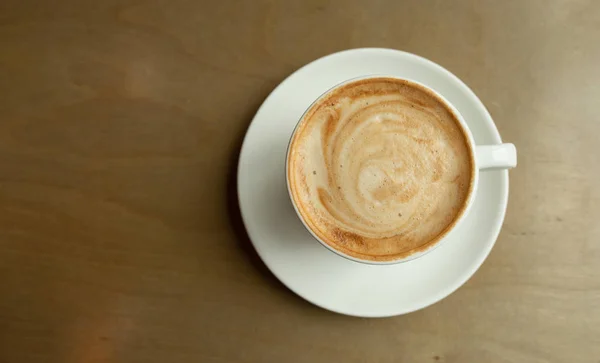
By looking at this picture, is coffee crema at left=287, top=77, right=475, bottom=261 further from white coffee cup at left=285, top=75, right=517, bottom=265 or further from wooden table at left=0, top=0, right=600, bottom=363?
wooden table at left=0, top=0, right=600, bottom=363

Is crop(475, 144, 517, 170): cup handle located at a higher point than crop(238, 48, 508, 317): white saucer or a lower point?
higher

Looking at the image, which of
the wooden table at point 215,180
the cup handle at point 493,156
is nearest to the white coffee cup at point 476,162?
the cup handle at point 493,156

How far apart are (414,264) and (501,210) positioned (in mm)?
155

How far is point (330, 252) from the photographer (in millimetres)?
808

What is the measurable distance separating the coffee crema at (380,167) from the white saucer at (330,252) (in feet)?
0.30

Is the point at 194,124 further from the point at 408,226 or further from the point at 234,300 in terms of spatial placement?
the point at 408,226

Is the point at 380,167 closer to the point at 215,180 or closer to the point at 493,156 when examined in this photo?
the point at 493,156

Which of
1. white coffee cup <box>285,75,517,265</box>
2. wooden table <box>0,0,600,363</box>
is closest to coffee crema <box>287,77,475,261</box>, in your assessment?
white coffee cup <box>285,75,517,265</box>

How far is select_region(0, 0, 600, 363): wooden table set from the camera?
86 centimetres

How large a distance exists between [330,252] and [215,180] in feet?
0.76

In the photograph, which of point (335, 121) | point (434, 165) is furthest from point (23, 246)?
point (434, 165)

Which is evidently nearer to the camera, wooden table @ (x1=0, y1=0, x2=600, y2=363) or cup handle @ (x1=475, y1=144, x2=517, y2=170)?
cup handle @ (x1=475, y1=144, x2=517, y2=170)

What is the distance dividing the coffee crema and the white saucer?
90mm

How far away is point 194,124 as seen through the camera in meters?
0.89
